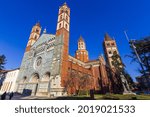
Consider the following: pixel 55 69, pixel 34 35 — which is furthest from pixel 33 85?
pixel 34 35

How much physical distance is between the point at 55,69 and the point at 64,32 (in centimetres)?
1088

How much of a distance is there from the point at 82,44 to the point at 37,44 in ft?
96.5

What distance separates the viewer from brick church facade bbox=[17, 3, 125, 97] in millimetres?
22750

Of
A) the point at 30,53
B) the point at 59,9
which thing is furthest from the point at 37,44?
the point at 59,9

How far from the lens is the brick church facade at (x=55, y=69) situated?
22.8m

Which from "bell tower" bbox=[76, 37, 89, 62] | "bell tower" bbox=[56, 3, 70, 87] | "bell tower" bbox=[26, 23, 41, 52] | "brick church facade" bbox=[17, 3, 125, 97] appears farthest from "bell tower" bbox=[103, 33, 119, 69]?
"bell tower" bbox=[26, 23, 41, 52]

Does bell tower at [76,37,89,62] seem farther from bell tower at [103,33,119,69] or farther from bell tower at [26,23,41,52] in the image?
bell tower at [26,23,41,52]

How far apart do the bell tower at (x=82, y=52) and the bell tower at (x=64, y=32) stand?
24.6 metres

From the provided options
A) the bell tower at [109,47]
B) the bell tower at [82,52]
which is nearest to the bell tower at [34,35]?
the bell tower at [82,52]

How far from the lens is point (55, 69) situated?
23797 millimetres

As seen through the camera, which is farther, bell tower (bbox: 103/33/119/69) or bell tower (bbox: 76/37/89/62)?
bell tower (bbox: 76/37/89/62)

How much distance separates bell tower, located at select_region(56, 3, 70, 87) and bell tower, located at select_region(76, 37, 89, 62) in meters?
24.6

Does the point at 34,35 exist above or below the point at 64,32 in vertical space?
above

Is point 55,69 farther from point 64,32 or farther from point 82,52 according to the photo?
point 82,52
